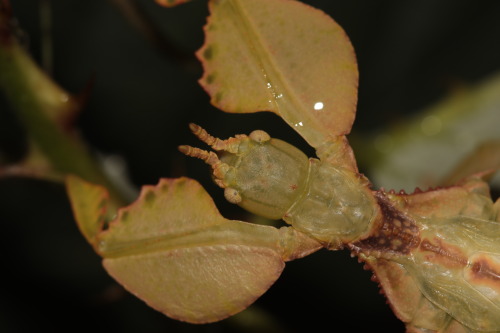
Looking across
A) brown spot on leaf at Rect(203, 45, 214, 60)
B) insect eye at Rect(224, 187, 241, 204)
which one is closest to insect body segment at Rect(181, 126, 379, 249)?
insect eye at Rect(224, 187, 241, 204)

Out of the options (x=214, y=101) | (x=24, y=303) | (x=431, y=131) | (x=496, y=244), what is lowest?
(x=24, y=303)

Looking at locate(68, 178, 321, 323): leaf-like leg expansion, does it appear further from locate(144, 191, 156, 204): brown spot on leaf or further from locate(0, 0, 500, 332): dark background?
locate(0, 0, 500, 332): dark background

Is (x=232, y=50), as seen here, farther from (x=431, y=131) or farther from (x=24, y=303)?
(x=24, y=303)

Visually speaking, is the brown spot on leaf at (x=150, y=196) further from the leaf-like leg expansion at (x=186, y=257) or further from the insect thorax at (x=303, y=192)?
the insect thorax at (x=303, y=192)

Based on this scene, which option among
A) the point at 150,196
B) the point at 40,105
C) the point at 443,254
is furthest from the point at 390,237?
the point at 40,105

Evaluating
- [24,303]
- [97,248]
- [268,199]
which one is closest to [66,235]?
[24,303]

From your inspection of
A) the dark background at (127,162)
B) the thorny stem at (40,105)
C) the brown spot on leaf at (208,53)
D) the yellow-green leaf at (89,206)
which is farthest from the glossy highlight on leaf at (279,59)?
the dark background at (127,162)

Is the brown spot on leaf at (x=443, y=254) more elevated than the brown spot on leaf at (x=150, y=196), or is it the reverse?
the brown spot on leaf at (x=150, y=196)
